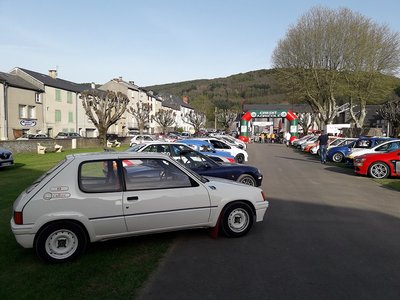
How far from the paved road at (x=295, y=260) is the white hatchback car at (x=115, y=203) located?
1.70 feet

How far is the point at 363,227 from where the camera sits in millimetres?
6477

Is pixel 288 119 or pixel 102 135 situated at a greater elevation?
pixel 288 119

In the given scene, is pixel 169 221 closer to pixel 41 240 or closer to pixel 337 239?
pixel 41 240

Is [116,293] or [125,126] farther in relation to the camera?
[125,126]

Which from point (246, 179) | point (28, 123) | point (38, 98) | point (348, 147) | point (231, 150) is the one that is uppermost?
point (38, 98)

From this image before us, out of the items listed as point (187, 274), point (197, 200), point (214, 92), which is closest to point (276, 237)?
point (197, 200)

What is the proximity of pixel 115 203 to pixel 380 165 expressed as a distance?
11.6m

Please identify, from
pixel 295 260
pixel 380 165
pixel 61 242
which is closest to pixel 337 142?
pixel 380 165

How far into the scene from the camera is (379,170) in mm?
13344

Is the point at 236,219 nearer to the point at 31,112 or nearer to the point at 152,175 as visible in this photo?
the point at 152,175

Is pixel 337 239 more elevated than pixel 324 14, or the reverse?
pixel 324 14

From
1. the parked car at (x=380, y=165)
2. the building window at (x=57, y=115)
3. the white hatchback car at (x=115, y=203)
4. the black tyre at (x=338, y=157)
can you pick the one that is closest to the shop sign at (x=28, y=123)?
the building window at (x=57, y=115)

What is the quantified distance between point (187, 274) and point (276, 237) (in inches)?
81.2

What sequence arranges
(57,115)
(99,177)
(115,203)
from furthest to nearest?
(57,115) < (99,177) < (115,203)
